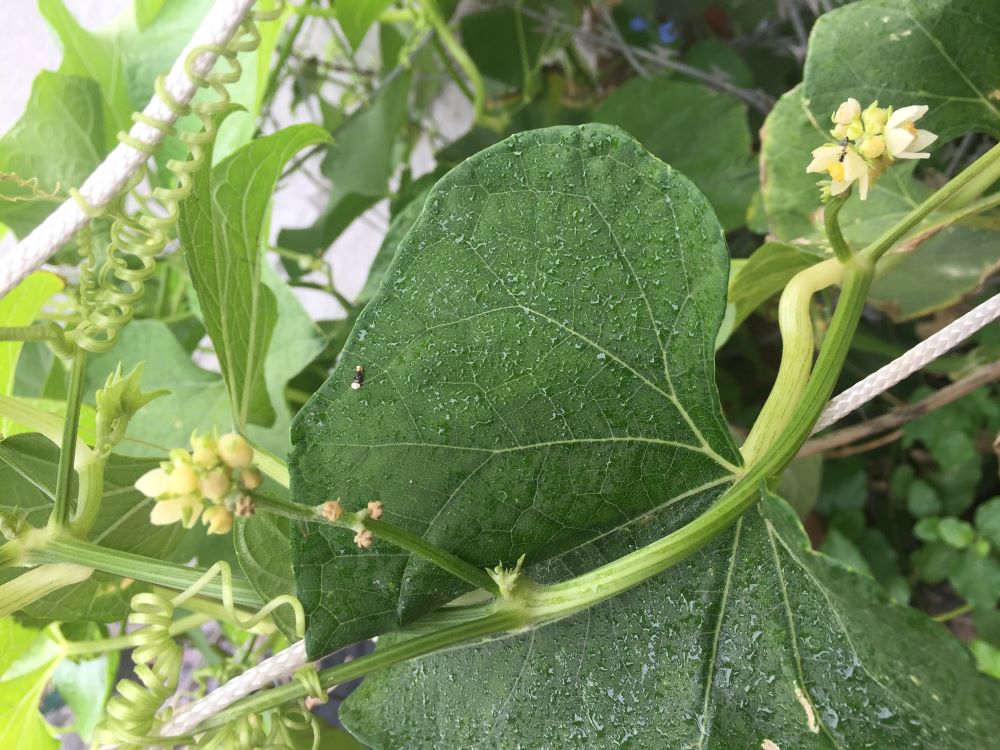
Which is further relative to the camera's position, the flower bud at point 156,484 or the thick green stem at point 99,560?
the thick green stem at point 99,560

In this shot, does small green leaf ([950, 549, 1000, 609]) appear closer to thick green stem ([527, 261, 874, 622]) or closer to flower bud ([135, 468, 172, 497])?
thick green stem ([527, 261, 874, 622])

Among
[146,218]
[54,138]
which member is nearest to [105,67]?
[54,138]

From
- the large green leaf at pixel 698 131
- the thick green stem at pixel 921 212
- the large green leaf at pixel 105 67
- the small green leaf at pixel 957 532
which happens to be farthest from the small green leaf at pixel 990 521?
the large green leaf at pixel 105 67

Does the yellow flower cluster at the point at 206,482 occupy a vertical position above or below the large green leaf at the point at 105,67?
below

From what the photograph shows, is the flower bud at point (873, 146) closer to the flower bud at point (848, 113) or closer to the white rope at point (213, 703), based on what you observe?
the flower bud at point (848, 113)

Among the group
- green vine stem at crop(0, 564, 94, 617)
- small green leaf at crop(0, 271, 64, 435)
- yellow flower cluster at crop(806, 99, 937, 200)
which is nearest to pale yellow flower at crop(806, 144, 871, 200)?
yellow flower cluster at crop(806, 99, 937, 200)

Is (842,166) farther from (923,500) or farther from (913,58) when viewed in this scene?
(923,500)
